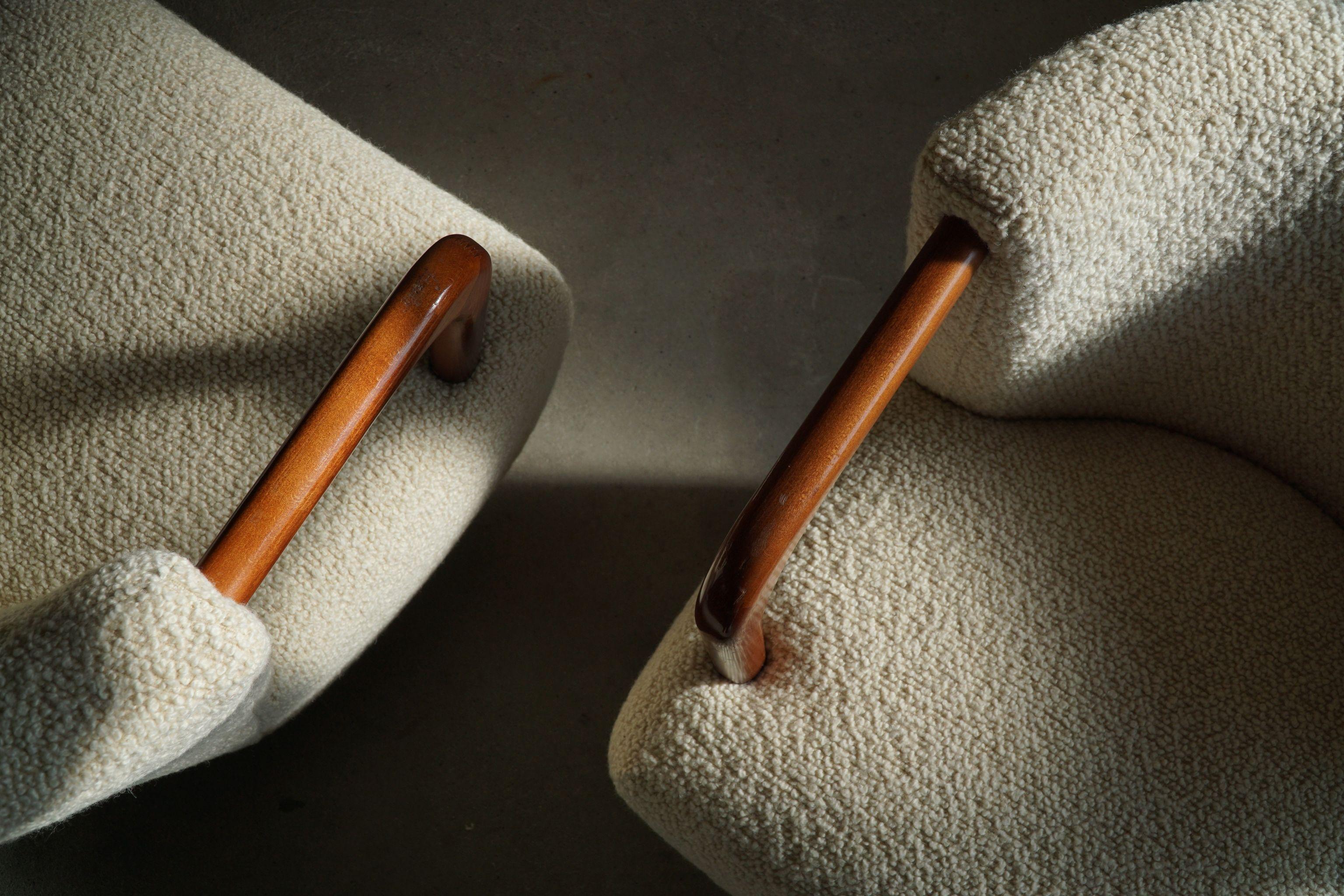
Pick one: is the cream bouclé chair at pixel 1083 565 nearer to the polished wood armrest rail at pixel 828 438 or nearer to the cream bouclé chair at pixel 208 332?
the polished wood armrest rail at pixel 828 438

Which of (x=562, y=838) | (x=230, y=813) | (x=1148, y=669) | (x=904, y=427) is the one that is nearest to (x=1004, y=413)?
(x=904, y=427)

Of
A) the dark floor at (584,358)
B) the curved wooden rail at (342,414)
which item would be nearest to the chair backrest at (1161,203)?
the curved wooden rail at (342,414)

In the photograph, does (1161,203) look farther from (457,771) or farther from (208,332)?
(457,771)

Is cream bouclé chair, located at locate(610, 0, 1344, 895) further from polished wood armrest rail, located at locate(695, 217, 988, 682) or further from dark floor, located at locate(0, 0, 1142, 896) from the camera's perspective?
dark floor, located at locate(0, 0, 1142, 896)

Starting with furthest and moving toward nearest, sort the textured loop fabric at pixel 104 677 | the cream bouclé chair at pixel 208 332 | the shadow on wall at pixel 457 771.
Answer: the shadow on wall at pixel 457 771, the cream bouclé chair at pixel 208 332, the textured loop fabric at pixel 104 677

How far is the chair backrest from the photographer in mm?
544

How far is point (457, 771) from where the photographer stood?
96 cm

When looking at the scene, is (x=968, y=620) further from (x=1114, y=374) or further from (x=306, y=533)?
(x=306, y=533)

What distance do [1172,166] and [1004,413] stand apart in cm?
19

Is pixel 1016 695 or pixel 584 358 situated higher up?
pixel 1016 695

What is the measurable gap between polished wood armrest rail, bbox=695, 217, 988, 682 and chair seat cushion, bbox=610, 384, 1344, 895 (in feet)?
0.29

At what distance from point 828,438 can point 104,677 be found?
40cm

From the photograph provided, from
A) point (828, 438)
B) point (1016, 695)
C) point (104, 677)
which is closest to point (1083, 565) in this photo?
point (1016, 695)

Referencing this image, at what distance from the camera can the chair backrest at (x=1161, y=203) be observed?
0.54m
